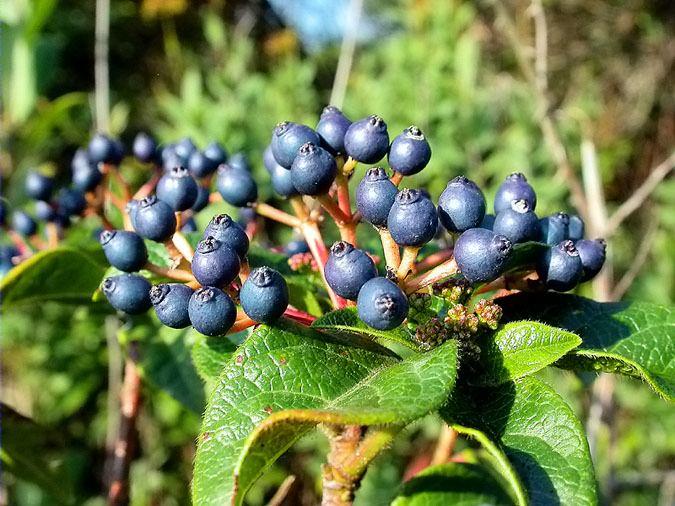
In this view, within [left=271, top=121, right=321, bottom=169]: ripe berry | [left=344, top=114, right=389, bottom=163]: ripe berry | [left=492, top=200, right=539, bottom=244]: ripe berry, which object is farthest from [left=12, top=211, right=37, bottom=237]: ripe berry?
[left=492, top=200, right=539, bottom=244]: ripe berry

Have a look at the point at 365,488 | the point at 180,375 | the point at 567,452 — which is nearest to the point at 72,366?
the point at 365,488

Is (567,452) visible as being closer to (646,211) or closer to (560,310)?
(560,310)

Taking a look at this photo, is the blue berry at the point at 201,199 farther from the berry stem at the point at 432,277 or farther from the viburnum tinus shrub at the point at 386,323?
the berry stem at the point at 432,277

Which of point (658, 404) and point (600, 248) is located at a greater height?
point (600, 248)

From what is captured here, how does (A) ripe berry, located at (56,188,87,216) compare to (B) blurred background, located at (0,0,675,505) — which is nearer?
(A) ripe berry, located at (56,188,87,216)

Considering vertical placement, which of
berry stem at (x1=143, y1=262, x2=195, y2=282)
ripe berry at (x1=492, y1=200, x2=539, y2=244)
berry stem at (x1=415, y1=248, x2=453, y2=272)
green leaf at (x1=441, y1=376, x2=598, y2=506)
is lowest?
green leaf at (x1=441, y1=376, x2=598, y2=506)

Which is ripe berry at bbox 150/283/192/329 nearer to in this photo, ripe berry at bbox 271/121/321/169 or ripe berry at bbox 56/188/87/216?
ripe berry at bbox 271/121/321/169
